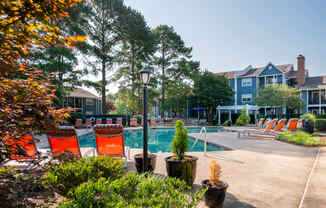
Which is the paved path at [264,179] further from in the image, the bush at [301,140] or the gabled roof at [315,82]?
the gabled roof at [315,82]

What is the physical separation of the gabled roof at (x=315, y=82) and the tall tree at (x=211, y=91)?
1211 cm

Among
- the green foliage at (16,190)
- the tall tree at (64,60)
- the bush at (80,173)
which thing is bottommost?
the bush at (80,173)

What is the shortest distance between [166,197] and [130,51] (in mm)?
22689

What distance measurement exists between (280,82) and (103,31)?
26374 mm

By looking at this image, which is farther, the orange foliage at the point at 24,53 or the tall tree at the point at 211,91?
the tall tree at the point at 211,91

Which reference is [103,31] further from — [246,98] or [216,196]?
[246,98]

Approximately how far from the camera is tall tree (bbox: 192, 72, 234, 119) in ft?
83.2

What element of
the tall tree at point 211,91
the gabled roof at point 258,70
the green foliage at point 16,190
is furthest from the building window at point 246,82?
the green foliage at point 16,190

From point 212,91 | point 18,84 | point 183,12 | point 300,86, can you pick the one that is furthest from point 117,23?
point 300,86

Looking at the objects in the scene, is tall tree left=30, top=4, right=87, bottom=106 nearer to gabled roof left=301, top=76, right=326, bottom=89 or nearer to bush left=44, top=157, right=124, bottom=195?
bush left=44, top=157, right=124, bottom=195

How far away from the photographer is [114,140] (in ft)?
15.3

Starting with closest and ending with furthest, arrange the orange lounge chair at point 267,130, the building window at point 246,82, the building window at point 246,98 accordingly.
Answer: the orange lounge chair at point 267,130 < the building window at point 246,98 < the building window at point 246,82

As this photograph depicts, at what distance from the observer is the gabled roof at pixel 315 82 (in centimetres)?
2717

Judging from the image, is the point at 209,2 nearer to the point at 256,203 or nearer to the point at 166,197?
the point at 256,203
